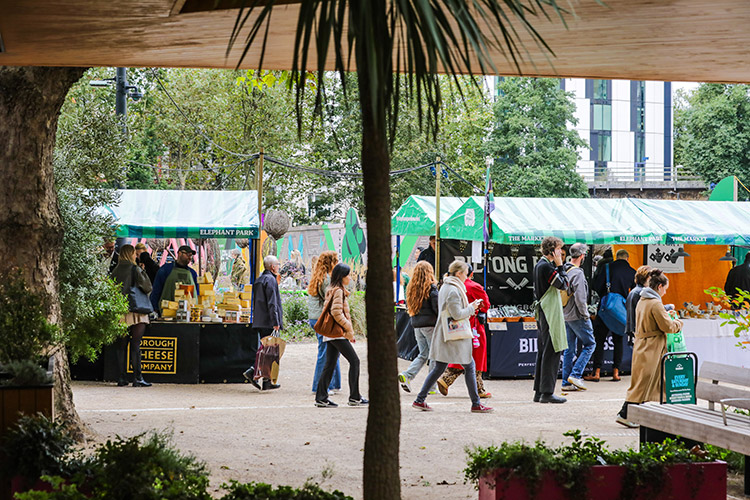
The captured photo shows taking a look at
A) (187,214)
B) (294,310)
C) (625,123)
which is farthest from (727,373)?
(625,123)

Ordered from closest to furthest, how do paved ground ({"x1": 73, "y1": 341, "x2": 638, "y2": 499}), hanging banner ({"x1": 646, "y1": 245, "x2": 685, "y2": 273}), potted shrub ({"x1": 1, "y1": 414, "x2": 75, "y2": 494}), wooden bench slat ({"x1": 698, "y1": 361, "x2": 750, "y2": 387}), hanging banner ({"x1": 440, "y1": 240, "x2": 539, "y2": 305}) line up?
potted shrub ({"x1": 1, "y1": 414, "x2": 75, "y2": 494}) → paved ground ({"x1": 73, "y1": 341, "x2": 638, "y2": 499}) → wooden bench slat ({"x1": 698, "y1": 361, "x2": 750, "y2": 387}) → hanging banner ({"x1": 440, "y1": 240, "x2": 539, "y2": 305}) → hanging banner ({"x1": 646, "y1": 245, "x2": 685, "y2": 273})

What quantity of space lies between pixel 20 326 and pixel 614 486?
150 inches

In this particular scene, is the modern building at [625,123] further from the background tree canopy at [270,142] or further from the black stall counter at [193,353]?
the black stall counter at [193,353]

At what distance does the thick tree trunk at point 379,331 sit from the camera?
348cm

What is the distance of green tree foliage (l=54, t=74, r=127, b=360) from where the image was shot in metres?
9.52

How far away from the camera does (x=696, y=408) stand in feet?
23.1

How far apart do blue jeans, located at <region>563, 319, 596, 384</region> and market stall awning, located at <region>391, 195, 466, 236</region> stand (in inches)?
147

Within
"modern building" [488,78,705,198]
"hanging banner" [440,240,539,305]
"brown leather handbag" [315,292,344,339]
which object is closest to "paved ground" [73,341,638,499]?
"brown leather handbag" [315,292,344,339]

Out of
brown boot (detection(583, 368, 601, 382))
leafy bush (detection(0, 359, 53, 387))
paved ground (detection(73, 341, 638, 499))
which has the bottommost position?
paved ground (detection(73, 341, 638, 499))

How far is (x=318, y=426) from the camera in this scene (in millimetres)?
9352

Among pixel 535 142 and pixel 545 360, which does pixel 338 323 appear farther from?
pixel 535 142

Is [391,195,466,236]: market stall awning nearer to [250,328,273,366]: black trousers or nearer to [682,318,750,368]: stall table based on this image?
[250,328,273,366]: black trousers

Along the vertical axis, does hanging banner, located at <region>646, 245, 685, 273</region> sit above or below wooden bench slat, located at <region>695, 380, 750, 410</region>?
above

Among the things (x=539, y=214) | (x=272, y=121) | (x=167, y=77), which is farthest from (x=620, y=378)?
(x=167, y=77)
